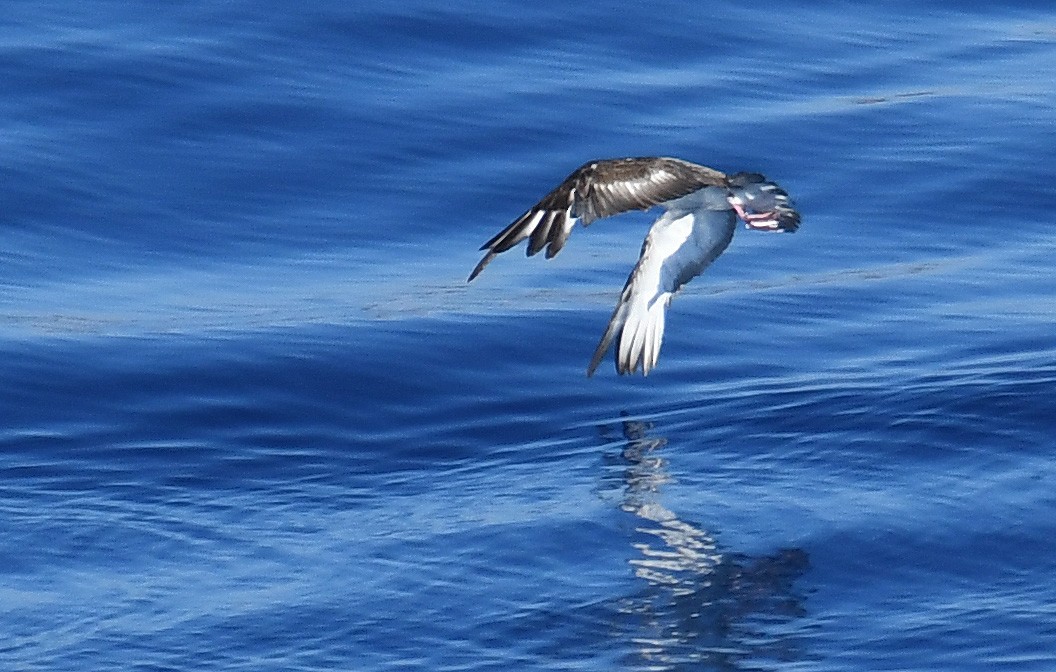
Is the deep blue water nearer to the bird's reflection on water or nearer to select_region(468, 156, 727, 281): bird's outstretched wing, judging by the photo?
the bird's reflection on water

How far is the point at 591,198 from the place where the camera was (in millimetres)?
7352

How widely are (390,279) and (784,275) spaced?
93.9 inches

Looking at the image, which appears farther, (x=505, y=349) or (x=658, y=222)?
(x=505, y=349)

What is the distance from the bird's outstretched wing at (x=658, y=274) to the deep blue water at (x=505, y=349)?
0.40m

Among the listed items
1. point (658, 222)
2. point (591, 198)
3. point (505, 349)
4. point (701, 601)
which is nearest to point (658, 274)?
point (658, 222)

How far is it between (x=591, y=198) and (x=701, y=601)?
64.8 inches

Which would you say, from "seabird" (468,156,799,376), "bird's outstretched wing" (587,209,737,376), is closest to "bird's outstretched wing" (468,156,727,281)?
"seabird" (468,156,799,376)

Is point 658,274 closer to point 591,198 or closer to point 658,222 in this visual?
point 658,222

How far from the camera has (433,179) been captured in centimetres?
1267

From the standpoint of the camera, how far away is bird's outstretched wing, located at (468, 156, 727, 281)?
732cm

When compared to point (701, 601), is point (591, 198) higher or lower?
higher

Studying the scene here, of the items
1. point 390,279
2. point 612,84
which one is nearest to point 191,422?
point 390,279

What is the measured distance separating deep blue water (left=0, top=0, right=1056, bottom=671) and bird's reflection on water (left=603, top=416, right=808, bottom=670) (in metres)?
0.02

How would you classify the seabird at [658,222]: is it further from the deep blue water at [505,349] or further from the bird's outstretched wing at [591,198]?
the deep blue water at [505,349]
